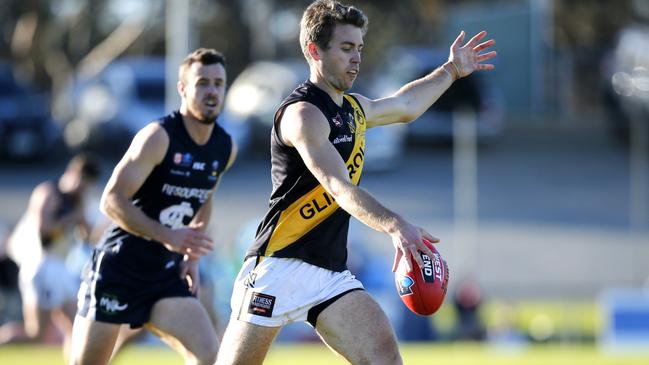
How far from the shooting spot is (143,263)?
6953mm

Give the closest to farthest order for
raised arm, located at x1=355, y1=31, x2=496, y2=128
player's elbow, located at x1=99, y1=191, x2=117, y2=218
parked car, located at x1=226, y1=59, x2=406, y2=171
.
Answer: raised arm, located at x1=355, y1=31, x2=496, y2=128 → player's elbow, located at x1=99, y1=191, x2=117, y2=218 → parked car, located at x1=226, y1=59, x2=406, y2=171

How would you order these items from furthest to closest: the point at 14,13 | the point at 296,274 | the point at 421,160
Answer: the point at 14,13, the point at 421,160, the point at 296,274

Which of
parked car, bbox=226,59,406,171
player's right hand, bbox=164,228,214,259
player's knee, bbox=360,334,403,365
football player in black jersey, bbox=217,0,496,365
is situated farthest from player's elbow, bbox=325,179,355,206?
parked car, bbox=226,59,406,171

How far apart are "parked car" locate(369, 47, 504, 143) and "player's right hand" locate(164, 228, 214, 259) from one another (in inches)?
750

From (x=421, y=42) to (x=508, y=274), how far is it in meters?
15.4

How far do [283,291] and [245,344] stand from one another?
0.31m

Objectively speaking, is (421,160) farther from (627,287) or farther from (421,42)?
(421,42)

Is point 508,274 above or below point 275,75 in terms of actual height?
below

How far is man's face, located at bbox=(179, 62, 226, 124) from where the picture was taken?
696 centimetres

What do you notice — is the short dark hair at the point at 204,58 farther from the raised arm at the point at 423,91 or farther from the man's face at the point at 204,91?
the raised arm at the point at 423,91

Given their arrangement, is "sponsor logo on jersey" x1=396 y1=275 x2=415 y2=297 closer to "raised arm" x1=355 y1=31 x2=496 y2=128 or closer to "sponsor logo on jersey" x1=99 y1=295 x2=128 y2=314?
"raised arm" x1=355 y1=31 x2=496 y2=128

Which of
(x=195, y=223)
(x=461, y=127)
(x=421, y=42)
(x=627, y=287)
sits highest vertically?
(x=421, y=42)

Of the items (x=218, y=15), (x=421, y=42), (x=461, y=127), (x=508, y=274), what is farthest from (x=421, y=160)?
(x=218, y=15)

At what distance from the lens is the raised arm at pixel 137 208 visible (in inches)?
258
